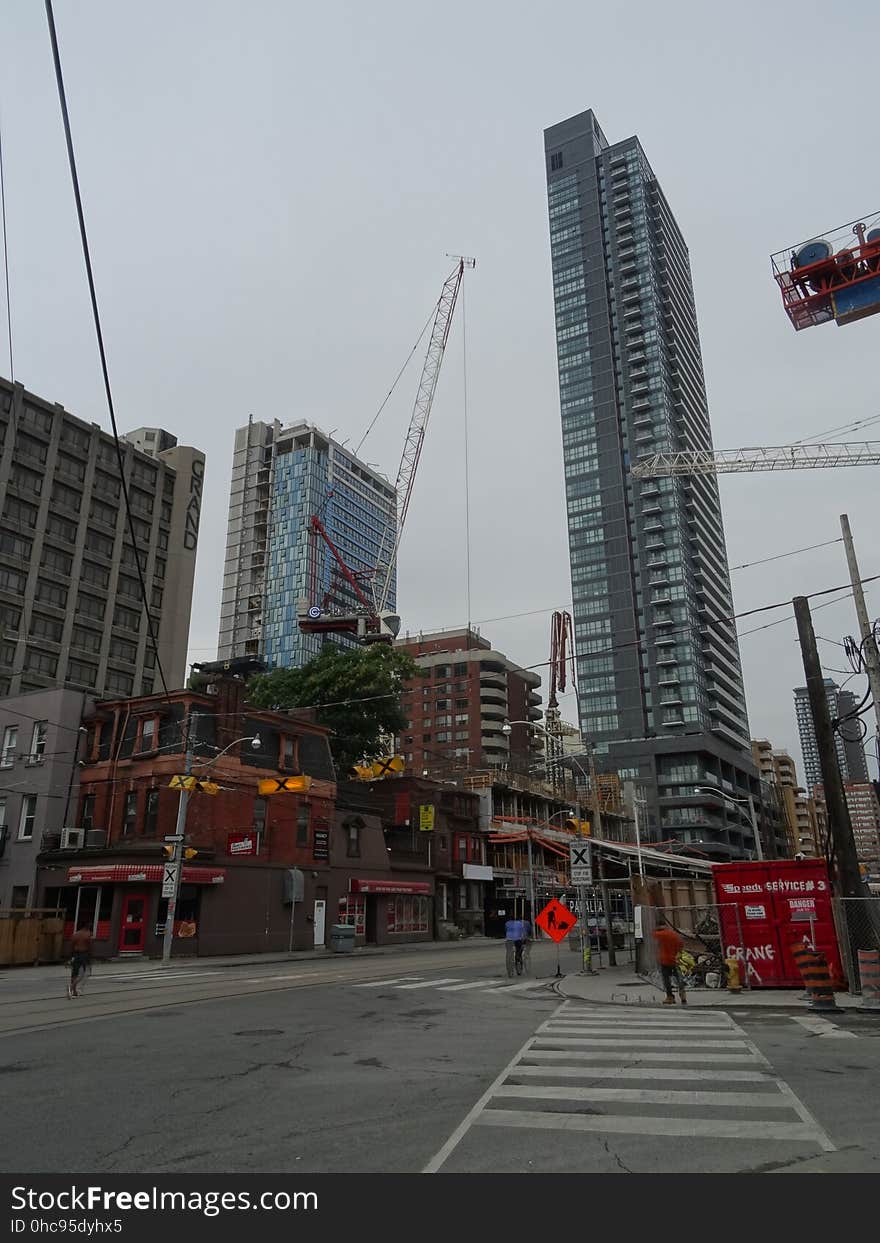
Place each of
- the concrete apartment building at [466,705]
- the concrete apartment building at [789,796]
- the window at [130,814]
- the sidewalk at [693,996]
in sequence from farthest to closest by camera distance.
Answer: the concrete apartment building at [789,796]
the concrete apartment building at [466,705]
the window at [130,814]
the sidewalk at [693,996]

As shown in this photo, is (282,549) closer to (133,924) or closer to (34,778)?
(34,778)

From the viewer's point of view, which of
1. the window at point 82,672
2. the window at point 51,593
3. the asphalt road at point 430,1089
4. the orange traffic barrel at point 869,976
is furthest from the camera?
the window at point 82,672

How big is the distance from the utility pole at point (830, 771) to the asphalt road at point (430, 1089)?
386cm

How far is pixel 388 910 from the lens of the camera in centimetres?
4953

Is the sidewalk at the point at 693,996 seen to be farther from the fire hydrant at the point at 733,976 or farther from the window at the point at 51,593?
the window at the point at 51,593

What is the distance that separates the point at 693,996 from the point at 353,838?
97.8ft

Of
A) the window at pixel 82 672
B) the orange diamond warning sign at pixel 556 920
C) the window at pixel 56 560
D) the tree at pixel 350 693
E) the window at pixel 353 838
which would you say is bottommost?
the orange diamond warning sign at pixel 556 920

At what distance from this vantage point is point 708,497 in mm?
163625

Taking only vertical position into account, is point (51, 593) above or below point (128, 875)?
above

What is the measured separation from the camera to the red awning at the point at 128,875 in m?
34.8

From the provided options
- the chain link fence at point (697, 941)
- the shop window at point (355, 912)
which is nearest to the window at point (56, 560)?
the shop window at point (355, 912)

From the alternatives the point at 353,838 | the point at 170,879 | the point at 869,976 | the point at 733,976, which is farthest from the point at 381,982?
the point at 353,838

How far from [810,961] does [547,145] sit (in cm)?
21727
